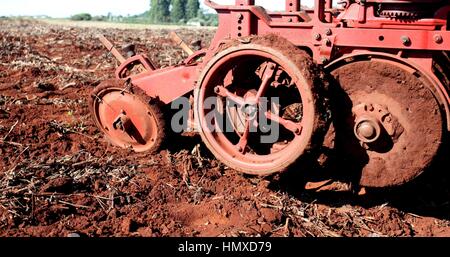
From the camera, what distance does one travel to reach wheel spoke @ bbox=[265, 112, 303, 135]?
12.4 ft

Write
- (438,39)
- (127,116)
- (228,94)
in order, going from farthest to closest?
(127,116), (228,94), (438,39)

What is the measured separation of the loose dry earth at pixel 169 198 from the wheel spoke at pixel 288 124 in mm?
454

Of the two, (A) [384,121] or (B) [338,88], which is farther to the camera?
(B) [338,88]

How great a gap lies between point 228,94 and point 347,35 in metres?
1.07

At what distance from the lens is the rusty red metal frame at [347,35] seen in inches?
144

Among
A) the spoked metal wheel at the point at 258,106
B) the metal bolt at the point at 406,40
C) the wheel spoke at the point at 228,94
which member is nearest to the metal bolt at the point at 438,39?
the metal bolt at the point at 406,40

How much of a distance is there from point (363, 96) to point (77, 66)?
369 inches

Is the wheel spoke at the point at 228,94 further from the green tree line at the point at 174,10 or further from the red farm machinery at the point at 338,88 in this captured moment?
the green tree line at the point at 174,10

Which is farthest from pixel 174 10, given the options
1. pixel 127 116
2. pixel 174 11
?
pixel 127 116

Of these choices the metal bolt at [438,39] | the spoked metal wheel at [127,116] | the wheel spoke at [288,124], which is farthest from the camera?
the spoked metal wheel at [127,116]

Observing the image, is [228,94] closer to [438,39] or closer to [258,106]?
[258,106]

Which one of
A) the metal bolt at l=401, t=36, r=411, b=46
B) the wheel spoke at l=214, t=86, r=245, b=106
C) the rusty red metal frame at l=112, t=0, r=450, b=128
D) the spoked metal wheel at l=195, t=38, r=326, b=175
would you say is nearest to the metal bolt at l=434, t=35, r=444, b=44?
the rusty red metal frame at l=112, t=0, r=450, b=128

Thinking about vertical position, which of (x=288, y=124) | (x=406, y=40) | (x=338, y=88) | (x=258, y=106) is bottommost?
(x=288, y=124)

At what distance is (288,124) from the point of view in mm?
3838
